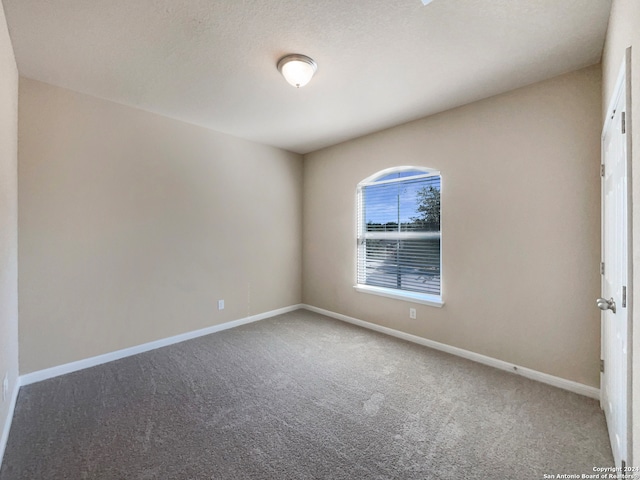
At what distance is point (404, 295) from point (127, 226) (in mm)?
3340

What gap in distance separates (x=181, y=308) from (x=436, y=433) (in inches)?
119

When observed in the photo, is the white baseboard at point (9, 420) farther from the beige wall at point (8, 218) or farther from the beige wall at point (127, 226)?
the beige wall at point (127, 226)

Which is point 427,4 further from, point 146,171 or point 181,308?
point 181,308

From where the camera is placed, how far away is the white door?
1.34 meters

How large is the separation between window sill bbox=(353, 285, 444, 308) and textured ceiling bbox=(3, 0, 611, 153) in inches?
85.3

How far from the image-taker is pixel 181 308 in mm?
3453

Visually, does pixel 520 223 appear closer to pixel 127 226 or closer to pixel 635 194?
pixel 635 194

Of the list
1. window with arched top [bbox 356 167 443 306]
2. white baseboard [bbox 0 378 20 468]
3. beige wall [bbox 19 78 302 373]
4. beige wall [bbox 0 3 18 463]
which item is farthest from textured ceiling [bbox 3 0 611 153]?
white baseboard [bbox 0 378 20 468]

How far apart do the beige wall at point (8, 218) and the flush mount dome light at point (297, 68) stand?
174cm

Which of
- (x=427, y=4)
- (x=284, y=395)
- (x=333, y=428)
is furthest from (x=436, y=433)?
(x=427, y=4)

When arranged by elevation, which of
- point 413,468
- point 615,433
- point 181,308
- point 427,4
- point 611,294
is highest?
point 427,4

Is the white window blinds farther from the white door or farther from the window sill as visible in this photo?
the white door

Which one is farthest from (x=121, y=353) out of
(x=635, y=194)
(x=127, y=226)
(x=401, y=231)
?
A: (x=635, y=194)

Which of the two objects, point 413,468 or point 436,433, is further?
point 436,433
